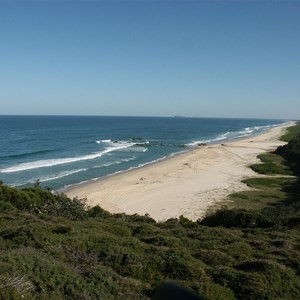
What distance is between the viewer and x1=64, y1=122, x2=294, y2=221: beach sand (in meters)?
28.0

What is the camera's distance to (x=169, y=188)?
3541 cm

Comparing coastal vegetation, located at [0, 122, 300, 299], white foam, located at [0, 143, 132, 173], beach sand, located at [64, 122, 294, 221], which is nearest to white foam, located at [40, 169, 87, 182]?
beach sand, located at [64, 122, 294, 221]

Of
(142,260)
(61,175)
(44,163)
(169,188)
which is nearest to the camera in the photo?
(142,260)

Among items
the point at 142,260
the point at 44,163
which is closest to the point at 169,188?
the point at 44,163

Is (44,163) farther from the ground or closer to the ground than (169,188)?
closer to the ground

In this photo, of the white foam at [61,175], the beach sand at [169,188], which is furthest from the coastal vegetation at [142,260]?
the white foam at [61,175]

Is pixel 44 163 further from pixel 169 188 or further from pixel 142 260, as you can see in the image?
pixel 142 260

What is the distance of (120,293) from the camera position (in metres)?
7.48

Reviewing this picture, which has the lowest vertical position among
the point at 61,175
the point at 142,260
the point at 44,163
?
the point at 44,163

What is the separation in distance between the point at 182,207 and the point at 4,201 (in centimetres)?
1325

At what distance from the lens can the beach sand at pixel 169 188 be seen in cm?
2798

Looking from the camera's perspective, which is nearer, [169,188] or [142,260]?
[142,260]

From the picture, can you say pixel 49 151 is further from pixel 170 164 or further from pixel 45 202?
pixel 45 202

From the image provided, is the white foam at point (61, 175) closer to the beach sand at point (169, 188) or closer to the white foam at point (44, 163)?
the beach sand at point (169, 188)
